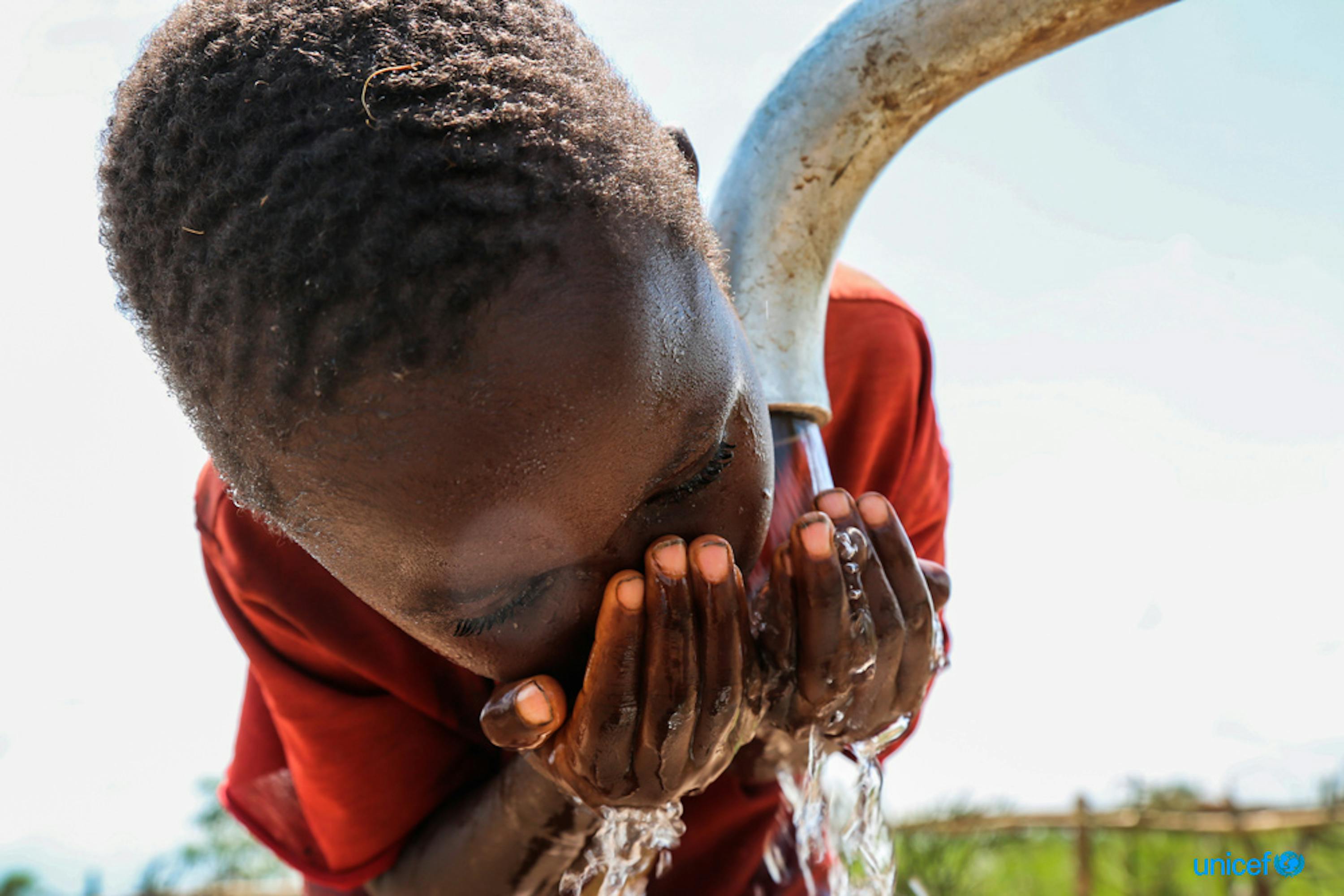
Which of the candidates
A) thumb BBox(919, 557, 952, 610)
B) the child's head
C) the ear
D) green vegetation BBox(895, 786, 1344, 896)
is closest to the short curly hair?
the child's head

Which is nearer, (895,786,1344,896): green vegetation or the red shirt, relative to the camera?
the red shirt

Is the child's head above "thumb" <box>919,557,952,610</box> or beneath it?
above

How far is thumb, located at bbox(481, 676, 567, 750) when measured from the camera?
2.75ft

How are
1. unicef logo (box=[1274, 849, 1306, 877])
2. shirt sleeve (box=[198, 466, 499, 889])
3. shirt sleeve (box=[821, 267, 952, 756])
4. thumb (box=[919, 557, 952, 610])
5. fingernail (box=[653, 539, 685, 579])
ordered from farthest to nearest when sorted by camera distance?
unicef logo (box=[1274, 849, 1306, 877]) → shirt sleeve (box=[821, 267, 952, 756]) → shirt sleeve (box=[198, 466, 499, 889]) → thumb (box=[919, 557, 952, 610]) → fingernail (box=[653, 539, 685, 579])

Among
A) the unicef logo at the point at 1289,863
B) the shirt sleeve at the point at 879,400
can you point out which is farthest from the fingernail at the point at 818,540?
the unicef logo at the point at 1289,863

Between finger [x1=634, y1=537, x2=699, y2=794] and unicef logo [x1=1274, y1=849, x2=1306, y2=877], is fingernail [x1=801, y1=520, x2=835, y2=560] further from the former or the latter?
unicef logo [x1=1274, y1=849, x2=1306, y2=877]

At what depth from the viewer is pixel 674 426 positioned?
75cm

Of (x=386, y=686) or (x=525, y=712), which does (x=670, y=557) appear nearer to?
(x=525, y=712)

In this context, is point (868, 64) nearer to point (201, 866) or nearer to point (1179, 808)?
point (1179, 808)

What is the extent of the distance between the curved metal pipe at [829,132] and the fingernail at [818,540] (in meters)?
0.12

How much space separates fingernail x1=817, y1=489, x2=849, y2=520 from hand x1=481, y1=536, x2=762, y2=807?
0.11 metres

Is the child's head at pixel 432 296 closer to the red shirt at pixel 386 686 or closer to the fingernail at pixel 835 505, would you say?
the fingernail at pixel 835 505

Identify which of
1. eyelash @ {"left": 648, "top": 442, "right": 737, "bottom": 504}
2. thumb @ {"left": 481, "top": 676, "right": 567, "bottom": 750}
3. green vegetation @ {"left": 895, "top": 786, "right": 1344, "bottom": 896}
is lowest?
green vegetation @ {"left": 895, "top": 786, "right": 1344, "bottom": 896}

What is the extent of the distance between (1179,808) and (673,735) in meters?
2.57
